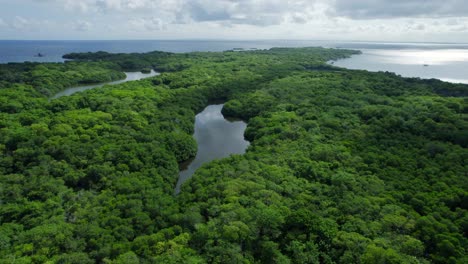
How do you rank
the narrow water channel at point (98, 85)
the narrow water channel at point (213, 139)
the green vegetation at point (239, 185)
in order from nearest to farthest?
the green vegetation at point (239, 185) < the narrow water channel at point (213, 139) < the narrow water channel at point (98, 85)

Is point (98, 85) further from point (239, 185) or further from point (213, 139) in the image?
point (239, 185)

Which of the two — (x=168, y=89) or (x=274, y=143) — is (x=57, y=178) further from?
(x=168, y=89)

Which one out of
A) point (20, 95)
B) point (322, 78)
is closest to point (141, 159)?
point (20, 95)

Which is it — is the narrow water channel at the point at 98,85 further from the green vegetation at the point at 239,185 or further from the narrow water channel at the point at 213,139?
the narrow water channel at the point at 213,139

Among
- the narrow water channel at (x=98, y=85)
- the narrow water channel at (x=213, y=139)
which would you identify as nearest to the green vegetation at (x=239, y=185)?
the narrow water channel at (x=213, y=139)

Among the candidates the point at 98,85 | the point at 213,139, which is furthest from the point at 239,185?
the point at 98,85

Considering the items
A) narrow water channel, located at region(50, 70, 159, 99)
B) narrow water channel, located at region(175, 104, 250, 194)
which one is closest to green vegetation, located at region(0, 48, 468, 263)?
narrow water channel, located at region(175, 104, 250, 194)
